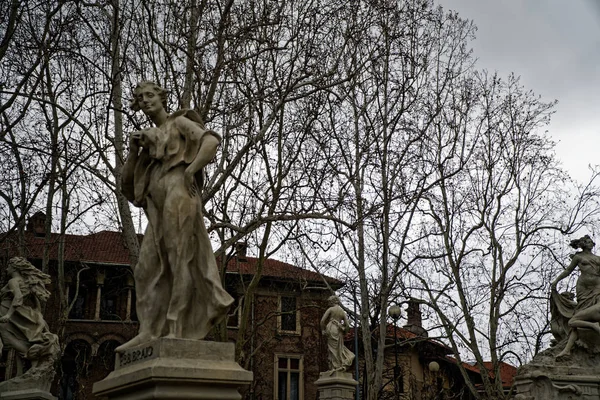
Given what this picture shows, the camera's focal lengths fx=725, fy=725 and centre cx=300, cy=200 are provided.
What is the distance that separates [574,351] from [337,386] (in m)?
6.47

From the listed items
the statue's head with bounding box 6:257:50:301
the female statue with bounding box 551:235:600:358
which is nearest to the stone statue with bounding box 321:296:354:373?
the female statue with bounding box 551:235:600:358

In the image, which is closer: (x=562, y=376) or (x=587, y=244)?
(x=562, y=376)

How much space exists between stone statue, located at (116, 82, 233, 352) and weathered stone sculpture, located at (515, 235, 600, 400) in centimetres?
1080

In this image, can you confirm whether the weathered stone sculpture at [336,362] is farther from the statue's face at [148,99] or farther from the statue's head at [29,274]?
the statue's face at [148,99]

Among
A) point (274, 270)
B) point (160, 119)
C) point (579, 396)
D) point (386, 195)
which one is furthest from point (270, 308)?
point (160, 119)

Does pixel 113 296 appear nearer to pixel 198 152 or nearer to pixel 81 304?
pixel 81 304

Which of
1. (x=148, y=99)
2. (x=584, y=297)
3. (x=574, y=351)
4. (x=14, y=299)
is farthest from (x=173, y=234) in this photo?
(x=584, y=297)

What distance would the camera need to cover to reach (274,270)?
38219 mm

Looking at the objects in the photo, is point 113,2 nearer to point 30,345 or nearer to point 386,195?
point 30,345

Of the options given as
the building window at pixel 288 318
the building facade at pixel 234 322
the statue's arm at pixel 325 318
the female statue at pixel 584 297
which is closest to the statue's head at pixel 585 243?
the female statue at pixel 584 297

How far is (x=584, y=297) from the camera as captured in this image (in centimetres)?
1552

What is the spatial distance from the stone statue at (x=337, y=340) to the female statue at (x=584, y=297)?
6.29 m

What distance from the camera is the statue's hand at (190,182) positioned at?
576 centimetres

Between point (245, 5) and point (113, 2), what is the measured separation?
9.85 feet
